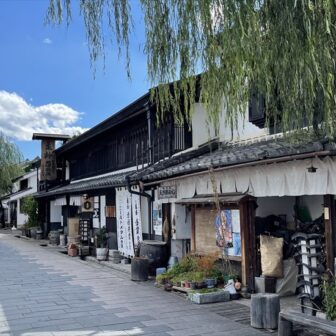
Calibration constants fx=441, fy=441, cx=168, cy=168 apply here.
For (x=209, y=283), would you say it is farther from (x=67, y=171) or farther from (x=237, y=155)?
(x=67, y=171)

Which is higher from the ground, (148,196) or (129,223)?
(148,196)

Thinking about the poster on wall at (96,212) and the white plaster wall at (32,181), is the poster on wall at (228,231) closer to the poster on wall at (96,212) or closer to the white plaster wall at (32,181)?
the poster on wall at (96,212)

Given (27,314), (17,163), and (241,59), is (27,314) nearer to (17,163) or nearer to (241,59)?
(241,59)

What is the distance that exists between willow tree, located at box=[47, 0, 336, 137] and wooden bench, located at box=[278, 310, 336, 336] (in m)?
2.50

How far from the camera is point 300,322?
20.0ft

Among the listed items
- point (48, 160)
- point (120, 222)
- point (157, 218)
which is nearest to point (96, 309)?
point (157, 218)

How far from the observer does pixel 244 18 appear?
4.49 meters

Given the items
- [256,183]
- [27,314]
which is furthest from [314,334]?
[27,314]

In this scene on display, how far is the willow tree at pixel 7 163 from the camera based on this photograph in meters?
45.3

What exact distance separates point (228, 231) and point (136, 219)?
5536 mm

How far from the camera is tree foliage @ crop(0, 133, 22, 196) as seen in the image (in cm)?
4531

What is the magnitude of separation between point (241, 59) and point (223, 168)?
558 cm

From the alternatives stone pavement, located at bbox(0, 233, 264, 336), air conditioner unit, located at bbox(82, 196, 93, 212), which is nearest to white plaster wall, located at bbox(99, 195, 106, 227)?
air conditioner unit, located at bbox(82, 196, 93, 212)

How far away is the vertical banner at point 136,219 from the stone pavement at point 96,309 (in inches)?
60.2
